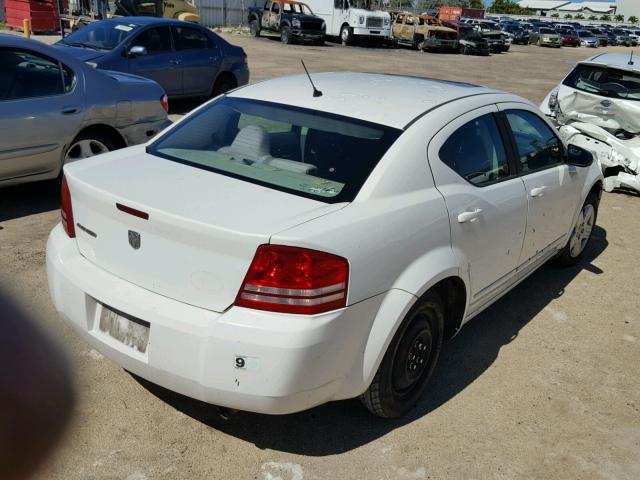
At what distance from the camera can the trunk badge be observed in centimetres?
283

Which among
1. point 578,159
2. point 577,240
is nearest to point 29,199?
point 578,159

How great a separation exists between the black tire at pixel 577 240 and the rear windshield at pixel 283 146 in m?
2.57

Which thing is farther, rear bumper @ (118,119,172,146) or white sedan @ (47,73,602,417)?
rear bumper @ (118,119,172,146)

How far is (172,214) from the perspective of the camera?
2709 millimetres

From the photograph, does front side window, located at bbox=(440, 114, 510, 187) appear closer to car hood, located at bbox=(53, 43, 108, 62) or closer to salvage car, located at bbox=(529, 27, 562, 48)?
car hood, located at bbox=(53, 43, 108, 62)

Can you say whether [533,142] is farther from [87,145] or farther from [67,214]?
[87,145]

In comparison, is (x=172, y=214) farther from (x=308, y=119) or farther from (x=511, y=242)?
(x=511, y=242)

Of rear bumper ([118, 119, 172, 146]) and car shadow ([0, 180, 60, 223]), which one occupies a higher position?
rear bumper ([118, 119, 172, 146])

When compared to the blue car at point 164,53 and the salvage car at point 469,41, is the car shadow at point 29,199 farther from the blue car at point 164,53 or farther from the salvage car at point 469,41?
the salvage car at point 469,41

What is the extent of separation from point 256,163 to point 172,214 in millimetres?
743

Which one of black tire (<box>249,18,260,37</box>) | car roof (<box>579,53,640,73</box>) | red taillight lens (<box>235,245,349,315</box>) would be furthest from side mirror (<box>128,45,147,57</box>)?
black tire (<box>249,18,260,37</box>)

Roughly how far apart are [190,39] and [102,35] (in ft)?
4.86

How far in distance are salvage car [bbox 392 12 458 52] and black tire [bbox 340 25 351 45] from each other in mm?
3584

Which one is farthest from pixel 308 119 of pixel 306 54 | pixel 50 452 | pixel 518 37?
pixel 518 37
